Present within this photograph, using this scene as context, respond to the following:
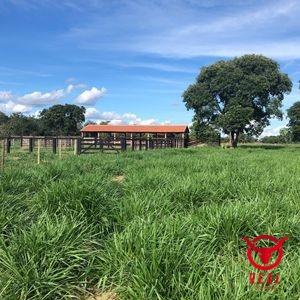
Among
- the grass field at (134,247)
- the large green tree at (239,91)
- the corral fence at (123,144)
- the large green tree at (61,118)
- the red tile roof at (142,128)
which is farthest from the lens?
the large green tree at (61,118)

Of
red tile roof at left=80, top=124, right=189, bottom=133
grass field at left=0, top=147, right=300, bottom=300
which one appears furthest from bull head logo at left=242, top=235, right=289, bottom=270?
red tile roof at left=80, top=124, right=189, bottom=133

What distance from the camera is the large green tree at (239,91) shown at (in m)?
60.7

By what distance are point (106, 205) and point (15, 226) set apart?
1554mm

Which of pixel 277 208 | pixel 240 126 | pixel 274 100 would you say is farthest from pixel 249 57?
pixel 277 208

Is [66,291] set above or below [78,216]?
below

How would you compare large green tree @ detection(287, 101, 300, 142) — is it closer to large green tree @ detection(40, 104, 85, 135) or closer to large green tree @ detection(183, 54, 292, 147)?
large green tree @ detection(183, 54, 292, 147)

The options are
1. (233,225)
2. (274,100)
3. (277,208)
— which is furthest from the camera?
(274,100)

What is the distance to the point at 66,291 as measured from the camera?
390cm

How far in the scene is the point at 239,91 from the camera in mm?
61312

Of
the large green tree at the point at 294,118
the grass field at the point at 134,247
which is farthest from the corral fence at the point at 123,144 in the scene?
the grass field at the point at 134,247

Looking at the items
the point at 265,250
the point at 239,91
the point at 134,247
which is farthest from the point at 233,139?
the point at 134,247

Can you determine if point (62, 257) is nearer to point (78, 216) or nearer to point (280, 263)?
point (78, 216)

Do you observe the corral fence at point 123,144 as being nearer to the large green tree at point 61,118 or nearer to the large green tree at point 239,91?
the large green tree at point 239,91

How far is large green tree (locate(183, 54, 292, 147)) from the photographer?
60656 mm
